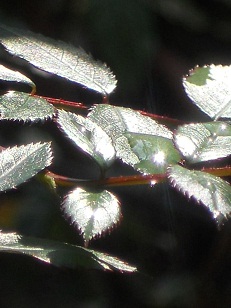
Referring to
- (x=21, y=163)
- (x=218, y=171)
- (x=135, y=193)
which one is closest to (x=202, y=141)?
(x=218, y=171)

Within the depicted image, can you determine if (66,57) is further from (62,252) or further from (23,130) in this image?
(23,130)

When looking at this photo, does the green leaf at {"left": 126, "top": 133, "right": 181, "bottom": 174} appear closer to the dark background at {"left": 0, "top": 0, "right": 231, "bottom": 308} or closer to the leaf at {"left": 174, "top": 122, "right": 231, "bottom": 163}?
the leaf at {"left": 174, "top": 122, "right": 231, "bottom": 163}

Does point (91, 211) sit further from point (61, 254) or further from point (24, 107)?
point (24, 107)

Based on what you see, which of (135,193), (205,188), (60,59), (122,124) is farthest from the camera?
(135,193)

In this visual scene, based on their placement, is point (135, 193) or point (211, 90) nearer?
point (211, 90)

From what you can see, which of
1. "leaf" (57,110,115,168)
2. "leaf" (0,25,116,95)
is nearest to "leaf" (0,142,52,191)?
"leaf" (57,110,115,168)

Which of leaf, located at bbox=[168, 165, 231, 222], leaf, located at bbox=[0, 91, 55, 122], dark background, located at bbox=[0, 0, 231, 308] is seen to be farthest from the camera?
dark background, located at bbox=[0, 0, 231, 308]

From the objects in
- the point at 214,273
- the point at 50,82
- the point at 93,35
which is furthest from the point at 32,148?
the point at 214,273

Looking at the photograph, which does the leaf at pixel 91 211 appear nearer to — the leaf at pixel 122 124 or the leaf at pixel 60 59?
the leaf at pixel 122 124
